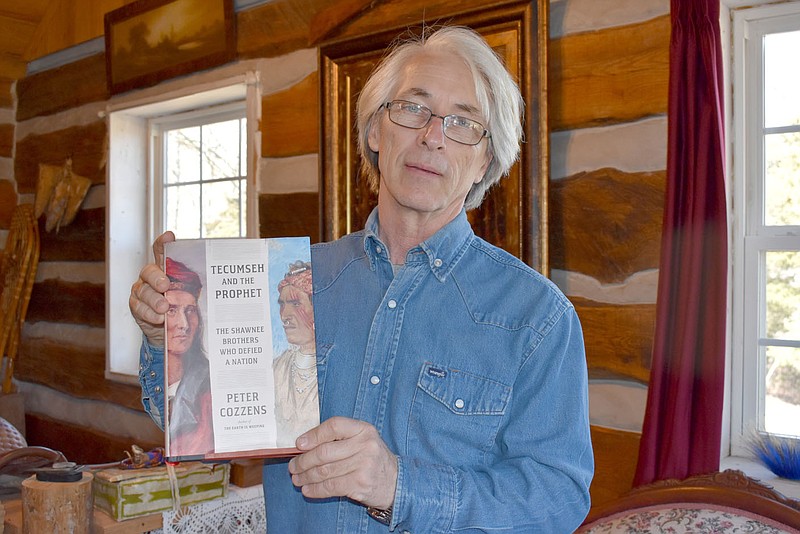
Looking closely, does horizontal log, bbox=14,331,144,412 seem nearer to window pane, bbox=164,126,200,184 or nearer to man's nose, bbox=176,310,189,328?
window pane, bbox=164,126,200,184

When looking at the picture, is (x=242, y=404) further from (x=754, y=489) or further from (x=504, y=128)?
(x=754, y=489)

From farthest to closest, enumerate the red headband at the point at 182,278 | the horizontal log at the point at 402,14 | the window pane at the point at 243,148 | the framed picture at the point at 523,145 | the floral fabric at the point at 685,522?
the window pane at the point at 243,148
the horizontal log at the point at 402,14
the framed picture at the point at 523,145
the floral fabric at the point at 685,522
the red headband at the point at 182,278

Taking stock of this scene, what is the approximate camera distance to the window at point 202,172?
150 inches

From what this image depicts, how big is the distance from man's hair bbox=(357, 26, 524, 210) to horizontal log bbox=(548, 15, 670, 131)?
94 centimetres

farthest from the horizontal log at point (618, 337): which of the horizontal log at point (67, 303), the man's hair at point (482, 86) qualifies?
the horizontal log at point (67, 303)

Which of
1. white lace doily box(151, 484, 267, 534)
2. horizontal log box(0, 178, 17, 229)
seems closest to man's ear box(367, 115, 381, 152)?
white lace doily box(151, 484, 267, 534)

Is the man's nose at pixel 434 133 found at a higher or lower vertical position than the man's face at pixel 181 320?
higher

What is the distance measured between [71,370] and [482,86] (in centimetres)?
382

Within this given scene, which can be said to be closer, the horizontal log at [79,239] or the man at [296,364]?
the man at [296,364]

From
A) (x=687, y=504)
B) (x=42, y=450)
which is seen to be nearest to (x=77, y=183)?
(x=42, y=450)

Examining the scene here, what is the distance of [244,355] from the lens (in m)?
1.17

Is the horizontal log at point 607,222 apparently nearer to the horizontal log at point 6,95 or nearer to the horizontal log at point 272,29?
the horizontal log at point 272,29

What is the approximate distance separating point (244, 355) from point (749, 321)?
1.66 metres

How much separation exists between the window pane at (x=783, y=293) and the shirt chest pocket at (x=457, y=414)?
1.37 m
